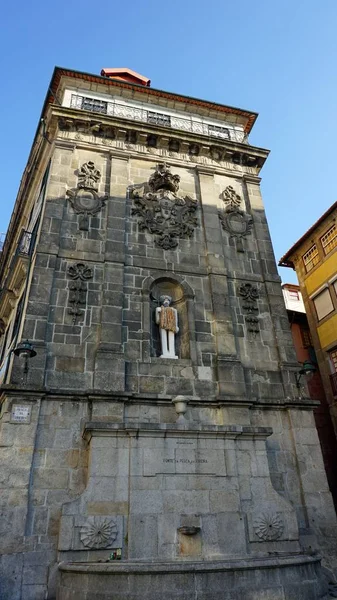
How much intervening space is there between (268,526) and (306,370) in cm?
438

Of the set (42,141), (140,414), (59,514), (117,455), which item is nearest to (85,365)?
(140,414)

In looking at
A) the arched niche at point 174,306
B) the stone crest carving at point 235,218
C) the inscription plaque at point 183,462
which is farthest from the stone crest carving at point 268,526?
the stone crest carving at point 235,218

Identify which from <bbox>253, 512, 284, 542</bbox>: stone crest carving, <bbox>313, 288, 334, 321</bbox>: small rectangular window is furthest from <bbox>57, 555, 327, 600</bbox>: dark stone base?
<bbox>313, 288, 334, 321</bbox>: small rectangular window

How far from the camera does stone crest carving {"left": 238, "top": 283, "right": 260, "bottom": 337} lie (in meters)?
13.7

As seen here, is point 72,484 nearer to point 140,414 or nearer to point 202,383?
point 140,414

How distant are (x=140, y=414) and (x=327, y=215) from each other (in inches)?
613

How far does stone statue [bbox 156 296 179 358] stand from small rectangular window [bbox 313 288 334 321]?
11341mm

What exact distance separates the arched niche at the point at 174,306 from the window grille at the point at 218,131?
7968 mm

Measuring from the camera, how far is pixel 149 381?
38.6ft

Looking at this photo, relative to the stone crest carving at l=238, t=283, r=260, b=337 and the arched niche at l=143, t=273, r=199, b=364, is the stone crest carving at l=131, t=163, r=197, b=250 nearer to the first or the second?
the arched niche at l=143, t=273, r=199, b=364

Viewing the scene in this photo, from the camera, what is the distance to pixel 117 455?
981 centimetres

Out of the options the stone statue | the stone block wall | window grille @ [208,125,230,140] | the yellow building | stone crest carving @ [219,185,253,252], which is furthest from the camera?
the yellow building

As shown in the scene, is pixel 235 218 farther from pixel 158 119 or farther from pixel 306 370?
pixel 306 370

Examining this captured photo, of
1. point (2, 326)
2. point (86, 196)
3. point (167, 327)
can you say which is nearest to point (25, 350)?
point (167, 327)
